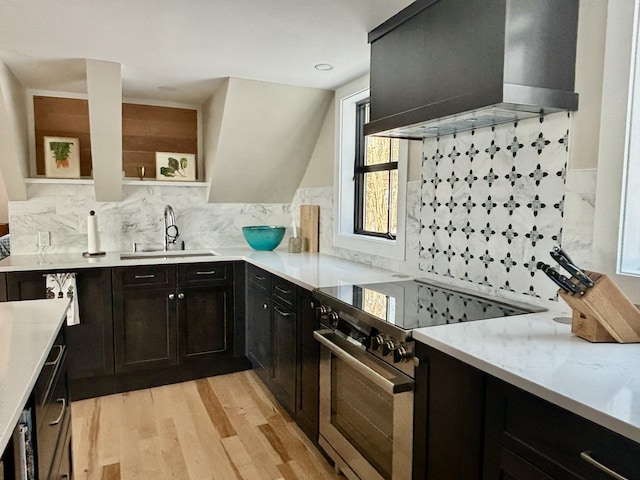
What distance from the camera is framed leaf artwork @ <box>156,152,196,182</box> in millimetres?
3779

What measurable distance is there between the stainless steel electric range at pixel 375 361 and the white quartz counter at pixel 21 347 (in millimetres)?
1085

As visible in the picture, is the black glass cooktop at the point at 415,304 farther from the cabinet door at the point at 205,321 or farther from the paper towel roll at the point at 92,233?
the paper towel roll at the point at 92,233

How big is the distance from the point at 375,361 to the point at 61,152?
3.04 meters

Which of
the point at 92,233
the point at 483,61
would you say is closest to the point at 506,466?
the point at 483,61

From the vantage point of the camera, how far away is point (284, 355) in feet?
8.78

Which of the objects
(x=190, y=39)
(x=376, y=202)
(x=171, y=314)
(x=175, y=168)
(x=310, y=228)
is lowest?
(x=171, y=314)

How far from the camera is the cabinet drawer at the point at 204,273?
323cm

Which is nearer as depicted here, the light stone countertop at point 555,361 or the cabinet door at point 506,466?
the light stone countertop at point 555,361

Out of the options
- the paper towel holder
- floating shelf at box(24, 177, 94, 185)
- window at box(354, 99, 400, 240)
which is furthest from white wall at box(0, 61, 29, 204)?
window at box(354, 99, 400, 240)

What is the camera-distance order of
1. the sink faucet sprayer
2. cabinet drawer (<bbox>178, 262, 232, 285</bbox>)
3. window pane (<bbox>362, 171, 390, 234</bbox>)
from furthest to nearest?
the sink faucet sprayer, cabinet drawer (<bbox>178, 262, 232, 285</bbox>), window pane (<bbox>362, 171, 390, 234</bbox>)

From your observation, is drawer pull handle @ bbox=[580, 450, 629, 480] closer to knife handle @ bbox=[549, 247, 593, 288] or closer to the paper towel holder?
knife handle @ bbox=[549, 247, 593, 288]

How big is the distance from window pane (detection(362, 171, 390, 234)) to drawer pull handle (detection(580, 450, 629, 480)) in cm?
212

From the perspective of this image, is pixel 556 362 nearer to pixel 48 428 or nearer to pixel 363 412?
pixel 363 412

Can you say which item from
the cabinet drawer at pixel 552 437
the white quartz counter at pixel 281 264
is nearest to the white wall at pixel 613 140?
the cabinet drawer at pixel 552 437
